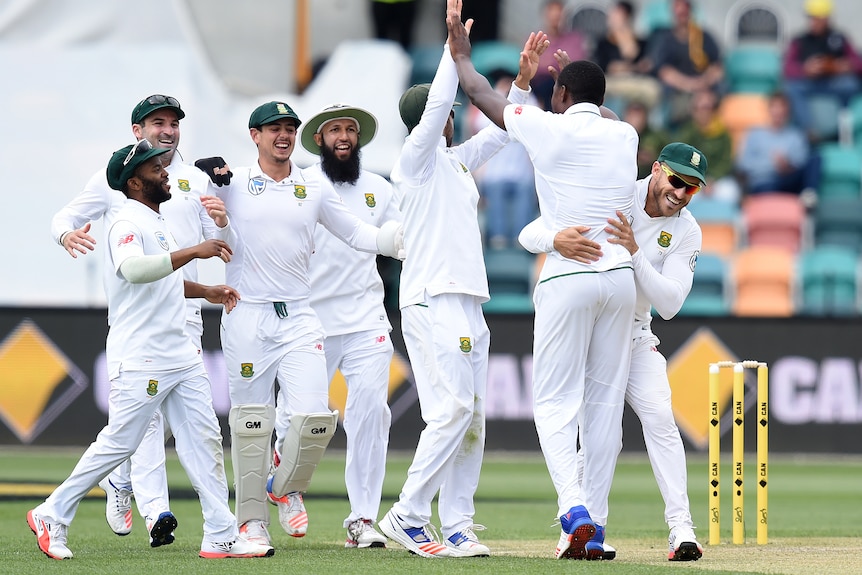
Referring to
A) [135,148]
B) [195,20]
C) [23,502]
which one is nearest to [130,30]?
[195,20]

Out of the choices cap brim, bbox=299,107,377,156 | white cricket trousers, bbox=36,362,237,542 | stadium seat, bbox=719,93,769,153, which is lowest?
white cricket trousers, bbox=36,362,237,542

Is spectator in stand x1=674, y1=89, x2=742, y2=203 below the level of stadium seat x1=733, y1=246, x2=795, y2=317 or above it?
above

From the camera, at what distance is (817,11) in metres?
17.1

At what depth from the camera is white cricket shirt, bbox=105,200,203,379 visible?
6484 millimetres

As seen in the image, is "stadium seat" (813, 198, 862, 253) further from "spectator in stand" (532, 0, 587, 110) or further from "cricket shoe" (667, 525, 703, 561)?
"cricket shoe" (667, 525, 703, 561)

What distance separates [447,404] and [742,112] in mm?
11655

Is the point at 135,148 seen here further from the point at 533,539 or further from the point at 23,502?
the point at 23,502

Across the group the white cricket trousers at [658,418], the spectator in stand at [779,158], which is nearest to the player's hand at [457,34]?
the white cricket trousers at [658,418]

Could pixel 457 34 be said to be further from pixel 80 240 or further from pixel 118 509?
pixel 118 509

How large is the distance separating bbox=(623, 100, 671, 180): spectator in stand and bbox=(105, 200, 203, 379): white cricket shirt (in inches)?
357

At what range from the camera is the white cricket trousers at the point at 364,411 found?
7449 mm

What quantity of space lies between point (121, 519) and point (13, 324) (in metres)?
5.92

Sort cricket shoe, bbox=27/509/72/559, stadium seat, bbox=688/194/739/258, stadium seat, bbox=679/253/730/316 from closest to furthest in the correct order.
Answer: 1. cricket shoe, bbox=27/509/72/559
2. stadium seat, bbox=679/253/730/316
3. stadium seat, bbox=688/194/739/258

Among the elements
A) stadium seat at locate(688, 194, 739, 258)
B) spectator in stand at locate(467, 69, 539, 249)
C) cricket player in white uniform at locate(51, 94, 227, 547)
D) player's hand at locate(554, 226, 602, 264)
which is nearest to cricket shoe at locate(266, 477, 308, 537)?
cricket player in white uniform at locate(51, 94, 227, 547)
